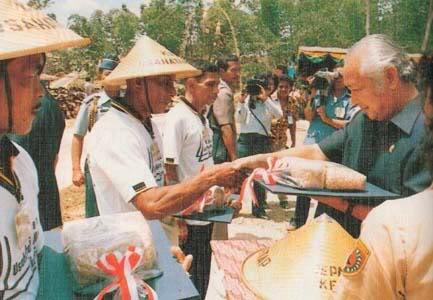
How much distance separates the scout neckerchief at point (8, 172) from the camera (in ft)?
3.73

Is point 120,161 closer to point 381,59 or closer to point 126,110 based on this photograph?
point 126,110

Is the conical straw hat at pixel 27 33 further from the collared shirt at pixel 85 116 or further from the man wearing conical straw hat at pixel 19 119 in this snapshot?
the collared shirt at pixel 85 116

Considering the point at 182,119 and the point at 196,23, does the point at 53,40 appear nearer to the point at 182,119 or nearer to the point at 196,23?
the point at 182,119

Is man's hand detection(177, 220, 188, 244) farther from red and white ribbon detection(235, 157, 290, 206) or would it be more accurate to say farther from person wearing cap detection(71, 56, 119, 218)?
person wearing cap detection(71, 56, 119, 218)

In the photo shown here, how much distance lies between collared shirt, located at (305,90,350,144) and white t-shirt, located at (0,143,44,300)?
3.77m

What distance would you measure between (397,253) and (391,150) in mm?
1250

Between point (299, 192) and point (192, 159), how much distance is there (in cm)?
94

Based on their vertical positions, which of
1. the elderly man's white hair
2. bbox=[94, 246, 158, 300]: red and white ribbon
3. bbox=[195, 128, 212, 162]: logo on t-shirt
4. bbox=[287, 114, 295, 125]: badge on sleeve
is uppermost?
the elderly man's white hair

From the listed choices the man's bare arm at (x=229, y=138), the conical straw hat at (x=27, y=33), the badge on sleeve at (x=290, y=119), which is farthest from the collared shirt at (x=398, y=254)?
the badge on sleeve at (x=290, y=119)

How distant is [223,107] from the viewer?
181 inches

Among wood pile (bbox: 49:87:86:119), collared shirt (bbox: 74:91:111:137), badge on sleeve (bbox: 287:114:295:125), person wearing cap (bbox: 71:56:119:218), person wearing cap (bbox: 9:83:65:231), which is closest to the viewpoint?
person wearing cap (bbox: 9:83:65:231)

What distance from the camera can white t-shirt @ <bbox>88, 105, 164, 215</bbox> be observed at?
73.2 inches

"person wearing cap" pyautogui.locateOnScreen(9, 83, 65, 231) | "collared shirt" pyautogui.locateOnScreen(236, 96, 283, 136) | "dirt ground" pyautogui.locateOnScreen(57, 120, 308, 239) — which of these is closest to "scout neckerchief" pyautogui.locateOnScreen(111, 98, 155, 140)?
"person wearing cap" pyautogui.locateOnScreen(9, 83, 65, 231)

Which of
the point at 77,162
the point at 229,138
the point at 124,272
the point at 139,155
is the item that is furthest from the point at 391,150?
the point at 77,162
